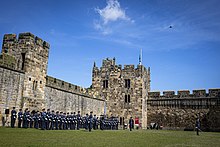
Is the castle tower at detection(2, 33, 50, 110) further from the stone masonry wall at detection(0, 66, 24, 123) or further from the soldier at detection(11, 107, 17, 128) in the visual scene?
the soldier at detection(11, 107, 17, 128)

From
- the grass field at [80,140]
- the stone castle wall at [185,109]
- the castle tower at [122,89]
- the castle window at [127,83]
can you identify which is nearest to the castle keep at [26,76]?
the grass field at [80,140]

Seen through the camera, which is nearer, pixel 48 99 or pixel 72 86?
pixel 48 99

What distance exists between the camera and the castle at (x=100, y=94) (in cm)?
1561

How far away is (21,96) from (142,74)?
1870 centimetres

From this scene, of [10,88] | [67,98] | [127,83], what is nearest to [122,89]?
[127,83]

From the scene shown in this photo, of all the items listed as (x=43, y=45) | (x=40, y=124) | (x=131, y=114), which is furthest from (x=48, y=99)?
(x=131, y=114)

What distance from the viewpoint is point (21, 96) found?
15648mm

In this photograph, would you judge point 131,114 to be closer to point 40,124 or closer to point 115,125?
point 115,125

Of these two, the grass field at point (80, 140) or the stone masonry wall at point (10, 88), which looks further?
the stone masonry wall at point (10, 88)

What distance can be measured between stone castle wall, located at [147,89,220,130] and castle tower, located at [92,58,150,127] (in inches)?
69.9

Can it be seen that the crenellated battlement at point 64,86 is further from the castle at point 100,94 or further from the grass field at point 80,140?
the grass field at point 80,140

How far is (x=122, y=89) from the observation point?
103 ft

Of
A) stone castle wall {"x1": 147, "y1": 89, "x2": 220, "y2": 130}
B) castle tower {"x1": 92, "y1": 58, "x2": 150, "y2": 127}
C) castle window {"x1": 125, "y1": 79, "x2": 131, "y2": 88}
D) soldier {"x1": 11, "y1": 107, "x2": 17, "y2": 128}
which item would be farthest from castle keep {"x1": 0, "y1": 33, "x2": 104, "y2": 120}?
stone castle wall {"x1": 147, "y1": 89, "x2": 220, "y2": 130}

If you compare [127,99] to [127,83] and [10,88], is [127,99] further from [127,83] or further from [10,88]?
[10,88]
